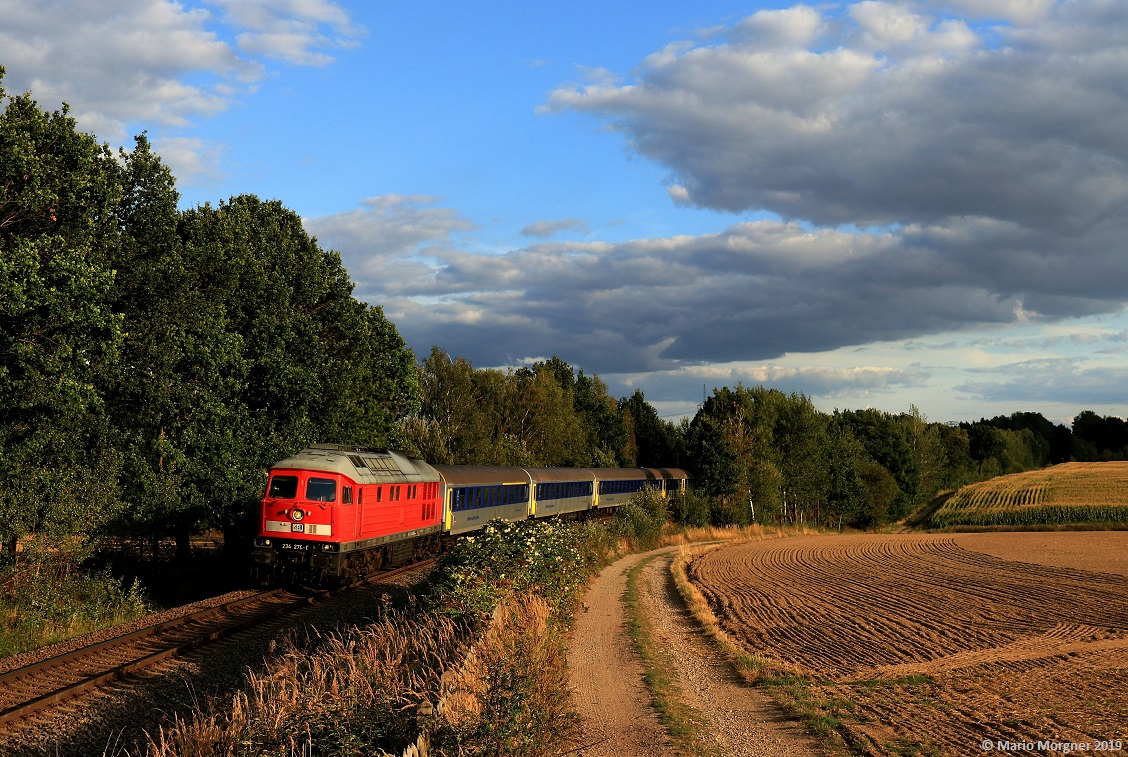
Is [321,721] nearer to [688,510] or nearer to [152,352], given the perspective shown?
[152,352]

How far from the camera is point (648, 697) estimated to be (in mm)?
15594

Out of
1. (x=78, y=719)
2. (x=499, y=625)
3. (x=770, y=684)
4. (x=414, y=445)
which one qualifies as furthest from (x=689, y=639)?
(x=414, y=445)

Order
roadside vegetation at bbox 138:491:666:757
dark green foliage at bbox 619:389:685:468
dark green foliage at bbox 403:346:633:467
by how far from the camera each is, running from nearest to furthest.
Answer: roadside vegetation at bbox 138:491:666:757 < dark green foliage at bbox 403:346:633:467 < dark green foliage at bbox 619:389:685:468

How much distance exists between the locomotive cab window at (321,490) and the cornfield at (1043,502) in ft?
242

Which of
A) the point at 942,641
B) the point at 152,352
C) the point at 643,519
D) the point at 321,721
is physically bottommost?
the point at 643,519

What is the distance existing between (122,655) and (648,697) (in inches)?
426

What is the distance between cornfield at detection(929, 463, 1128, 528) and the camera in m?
77.9

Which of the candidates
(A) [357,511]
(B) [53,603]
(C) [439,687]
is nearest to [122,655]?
(B) [53,603]

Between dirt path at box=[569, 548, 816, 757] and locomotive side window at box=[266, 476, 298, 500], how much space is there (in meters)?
9.03

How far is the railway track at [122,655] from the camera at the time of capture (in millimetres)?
14234

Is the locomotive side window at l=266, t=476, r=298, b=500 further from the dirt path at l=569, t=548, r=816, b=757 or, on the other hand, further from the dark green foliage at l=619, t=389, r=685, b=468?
the dark green foliage at l=619, t=389, r=685, b=468

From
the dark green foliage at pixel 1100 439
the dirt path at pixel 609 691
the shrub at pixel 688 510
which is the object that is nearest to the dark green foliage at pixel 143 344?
the dirt path at pixel 609 691

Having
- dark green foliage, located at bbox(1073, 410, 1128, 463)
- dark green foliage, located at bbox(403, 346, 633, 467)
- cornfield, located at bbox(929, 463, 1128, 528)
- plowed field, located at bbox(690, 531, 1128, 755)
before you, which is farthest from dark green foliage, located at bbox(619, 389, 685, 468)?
dark green foliage, located at bbox(1073, 410, 1128, 463)

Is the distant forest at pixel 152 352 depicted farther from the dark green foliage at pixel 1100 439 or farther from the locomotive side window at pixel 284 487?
the dark green foliage at pixel 1100 439
